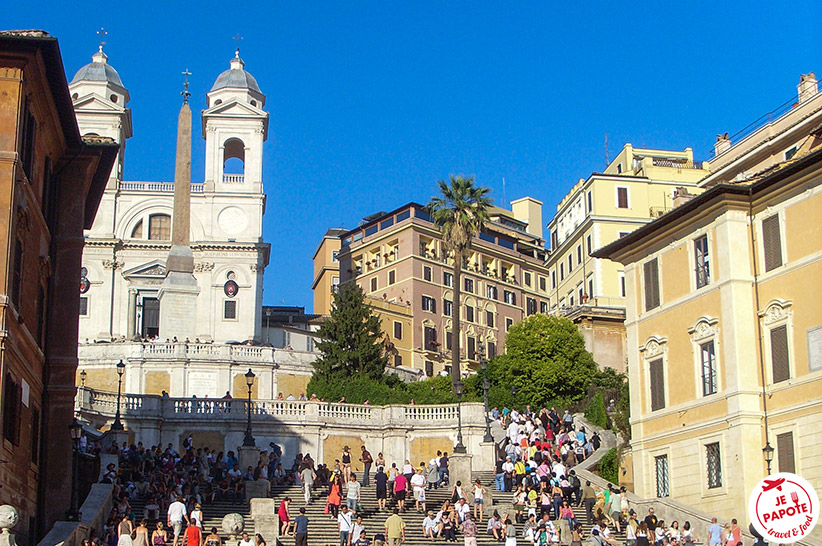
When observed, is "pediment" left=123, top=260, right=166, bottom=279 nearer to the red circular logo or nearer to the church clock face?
the church clock face

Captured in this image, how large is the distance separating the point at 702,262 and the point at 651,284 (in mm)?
2896

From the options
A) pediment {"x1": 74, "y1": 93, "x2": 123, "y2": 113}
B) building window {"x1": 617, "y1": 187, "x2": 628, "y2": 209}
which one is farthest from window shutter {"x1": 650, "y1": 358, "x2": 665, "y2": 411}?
pediment {"x1": 74, "y1": 93, "x2": 123, "y2": 113}

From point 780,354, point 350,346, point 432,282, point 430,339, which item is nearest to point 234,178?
point 432,282

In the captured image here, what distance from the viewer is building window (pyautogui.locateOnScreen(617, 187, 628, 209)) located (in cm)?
7769

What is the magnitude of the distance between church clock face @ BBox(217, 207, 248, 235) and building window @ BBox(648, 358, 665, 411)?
49.6m

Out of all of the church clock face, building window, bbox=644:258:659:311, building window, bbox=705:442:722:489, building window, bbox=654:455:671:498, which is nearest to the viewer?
building window, bbox=705:442:722:489

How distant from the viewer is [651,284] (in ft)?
136

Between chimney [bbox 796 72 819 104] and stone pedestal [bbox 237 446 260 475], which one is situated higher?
chimney [bbox 796 72 819 104]

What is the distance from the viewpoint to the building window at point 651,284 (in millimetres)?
41188

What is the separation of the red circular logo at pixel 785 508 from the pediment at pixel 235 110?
80286 millimetres

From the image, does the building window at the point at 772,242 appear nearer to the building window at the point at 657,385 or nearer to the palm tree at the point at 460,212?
the building window at the point at 657,385

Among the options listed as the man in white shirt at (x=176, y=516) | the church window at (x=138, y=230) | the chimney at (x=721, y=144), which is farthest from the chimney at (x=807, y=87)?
the church window at (x=138, y=230)

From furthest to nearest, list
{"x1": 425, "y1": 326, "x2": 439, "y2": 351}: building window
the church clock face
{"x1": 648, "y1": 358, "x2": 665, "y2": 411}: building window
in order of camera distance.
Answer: {"x1": 425, "y1": 326, "x2": 439, "y2": 351}: building window → the church clock face → {"x1": 648, "y1": 358, "x2": 665, "y2": 411}: building window

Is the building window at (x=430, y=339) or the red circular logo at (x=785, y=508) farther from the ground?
the building window at (x=430, y=339)
